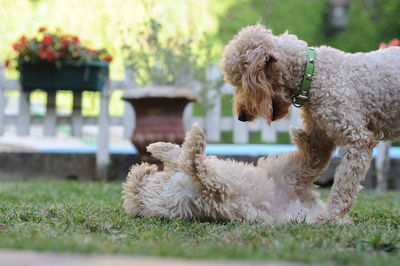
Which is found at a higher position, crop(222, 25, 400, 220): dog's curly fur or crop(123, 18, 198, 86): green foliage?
crop(123, 18, 198, 86): green foliage

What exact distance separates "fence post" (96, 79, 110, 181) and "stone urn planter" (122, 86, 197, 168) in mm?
1075

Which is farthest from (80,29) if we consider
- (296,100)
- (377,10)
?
(296,100)

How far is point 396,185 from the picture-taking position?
8.34m

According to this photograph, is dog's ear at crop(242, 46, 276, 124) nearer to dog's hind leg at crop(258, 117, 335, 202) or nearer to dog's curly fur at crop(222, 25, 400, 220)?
dog's curly fur at crop(222, 25, 400, 220)

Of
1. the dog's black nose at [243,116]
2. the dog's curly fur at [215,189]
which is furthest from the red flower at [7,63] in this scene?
the dog's black nose at [243,116]

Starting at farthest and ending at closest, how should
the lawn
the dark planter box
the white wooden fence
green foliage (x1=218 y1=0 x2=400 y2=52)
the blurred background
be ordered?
green foliage (x1=218 y1=0 x2=400 y2=52) < the blurred background < the white wooden fence < the dark planter box < the lawn

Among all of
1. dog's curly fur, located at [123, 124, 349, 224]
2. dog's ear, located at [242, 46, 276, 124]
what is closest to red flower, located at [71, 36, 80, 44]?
dog's curly fur, located at [123, 124, 349, 224]

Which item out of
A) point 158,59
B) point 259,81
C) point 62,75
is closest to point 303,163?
point 259,81

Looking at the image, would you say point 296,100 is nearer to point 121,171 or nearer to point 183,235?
point 183,235

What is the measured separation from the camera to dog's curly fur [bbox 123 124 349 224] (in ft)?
11.9

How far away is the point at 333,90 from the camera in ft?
12.6

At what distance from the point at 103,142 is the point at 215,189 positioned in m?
5.05

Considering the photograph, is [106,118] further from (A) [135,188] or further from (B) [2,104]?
(A) [135,188]

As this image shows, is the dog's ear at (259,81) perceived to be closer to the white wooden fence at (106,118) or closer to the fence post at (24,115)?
the white wooden fence at (106,118)
